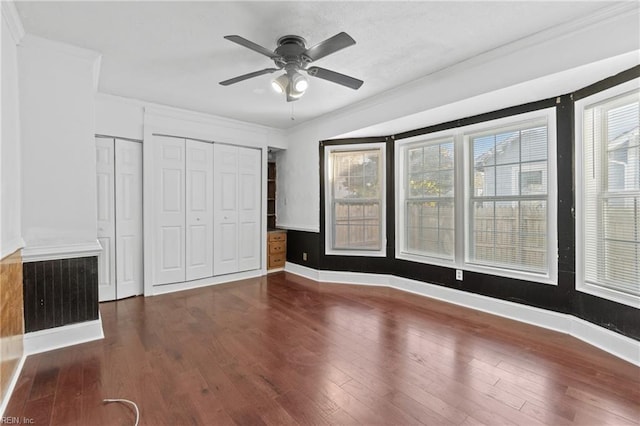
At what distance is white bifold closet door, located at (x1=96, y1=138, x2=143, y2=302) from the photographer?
3770mm

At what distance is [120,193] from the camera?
3912 mm

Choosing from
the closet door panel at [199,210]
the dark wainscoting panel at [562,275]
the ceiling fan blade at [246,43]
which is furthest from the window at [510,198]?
the closet door panel at [199,210]

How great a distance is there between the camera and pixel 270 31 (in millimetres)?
2377

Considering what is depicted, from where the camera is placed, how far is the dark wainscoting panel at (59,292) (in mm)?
2508

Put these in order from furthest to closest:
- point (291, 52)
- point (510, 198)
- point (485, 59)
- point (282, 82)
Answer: point (510, 198) < point (485, 59) < point (282, 82) < point (291, 52)

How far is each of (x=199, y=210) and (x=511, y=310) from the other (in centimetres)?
420

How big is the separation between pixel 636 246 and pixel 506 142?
58.6 inches

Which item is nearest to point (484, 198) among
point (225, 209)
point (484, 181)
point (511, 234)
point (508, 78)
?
point (484, 181)

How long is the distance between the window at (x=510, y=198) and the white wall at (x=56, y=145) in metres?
4.03

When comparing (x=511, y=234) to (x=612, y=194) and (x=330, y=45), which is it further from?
(x=330, y=45)

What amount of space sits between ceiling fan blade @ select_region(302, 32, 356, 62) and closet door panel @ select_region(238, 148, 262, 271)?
2927mm

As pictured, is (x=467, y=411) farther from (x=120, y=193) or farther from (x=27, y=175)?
(x=120, y=193)

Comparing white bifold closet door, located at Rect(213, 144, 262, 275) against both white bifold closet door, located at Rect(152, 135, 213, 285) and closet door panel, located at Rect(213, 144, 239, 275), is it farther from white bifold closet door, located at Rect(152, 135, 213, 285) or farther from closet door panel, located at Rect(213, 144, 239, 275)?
white bifold closet door, located at Rect(152, 135, 213, 285)

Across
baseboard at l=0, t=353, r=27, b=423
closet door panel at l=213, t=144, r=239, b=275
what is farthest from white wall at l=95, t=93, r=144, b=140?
baseboard at l=0, t=353, r=27, b=423
